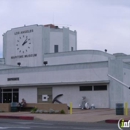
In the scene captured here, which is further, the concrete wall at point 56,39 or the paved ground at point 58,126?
the concrete wall at point 56,39

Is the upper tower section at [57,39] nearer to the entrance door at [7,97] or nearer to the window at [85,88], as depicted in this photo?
the entrance door at [7,97]

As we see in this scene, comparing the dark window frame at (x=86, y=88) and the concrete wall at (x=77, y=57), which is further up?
the concrete wall at (x=77, y=57)

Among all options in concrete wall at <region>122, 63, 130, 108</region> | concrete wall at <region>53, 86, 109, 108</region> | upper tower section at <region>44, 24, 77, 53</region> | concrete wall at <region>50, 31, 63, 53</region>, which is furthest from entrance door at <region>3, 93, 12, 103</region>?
concrete wall at <region>50, 31, 63, 53</region>

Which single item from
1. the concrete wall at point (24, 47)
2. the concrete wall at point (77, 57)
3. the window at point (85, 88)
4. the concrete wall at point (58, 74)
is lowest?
the window at point (85, 88)

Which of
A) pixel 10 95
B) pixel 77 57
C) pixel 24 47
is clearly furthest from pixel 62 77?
pixel 24 47

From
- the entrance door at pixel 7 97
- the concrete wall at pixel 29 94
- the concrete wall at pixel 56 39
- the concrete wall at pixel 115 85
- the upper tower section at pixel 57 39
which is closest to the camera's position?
the concrete wall at pixel 115 85

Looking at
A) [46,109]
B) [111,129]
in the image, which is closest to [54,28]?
[46,109]

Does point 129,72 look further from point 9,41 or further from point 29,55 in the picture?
point 9,41

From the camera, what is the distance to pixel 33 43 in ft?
198

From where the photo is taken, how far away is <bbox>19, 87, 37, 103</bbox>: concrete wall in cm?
4359

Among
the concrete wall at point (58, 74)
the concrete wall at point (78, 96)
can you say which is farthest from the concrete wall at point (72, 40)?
the concrete wall at point (78, 96)

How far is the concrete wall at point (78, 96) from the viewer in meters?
38.5

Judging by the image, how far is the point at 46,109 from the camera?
1312 inches

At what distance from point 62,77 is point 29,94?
545 cm
